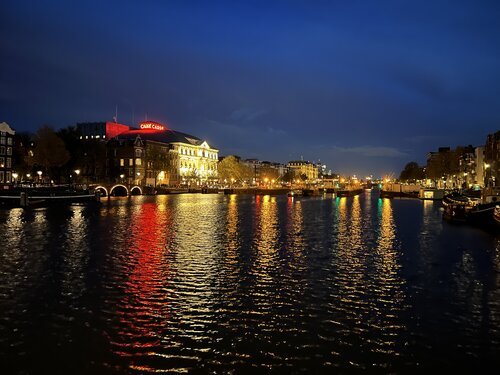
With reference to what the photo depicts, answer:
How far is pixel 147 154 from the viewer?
506ft

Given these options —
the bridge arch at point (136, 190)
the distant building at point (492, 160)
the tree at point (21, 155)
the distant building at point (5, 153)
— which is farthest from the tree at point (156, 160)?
the distant building at point (492, 160)

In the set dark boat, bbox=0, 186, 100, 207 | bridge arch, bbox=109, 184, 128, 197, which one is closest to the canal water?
dark boat, bbox=0, 186, 100, 207

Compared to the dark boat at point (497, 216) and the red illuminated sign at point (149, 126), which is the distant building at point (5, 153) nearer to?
the red illuminated sign at point (149, 126)

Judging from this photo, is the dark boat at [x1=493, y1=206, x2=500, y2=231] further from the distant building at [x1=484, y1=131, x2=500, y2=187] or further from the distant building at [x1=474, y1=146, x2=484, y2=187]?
the distant building at [x1=474, y1=146, x2=484, y2=187]

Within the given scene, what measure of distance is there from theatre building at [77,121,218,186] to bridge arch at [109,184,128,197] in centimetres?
1831

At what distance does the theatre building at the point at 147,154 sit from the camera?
154 metres

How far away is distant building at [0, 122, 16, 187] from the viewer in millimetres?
112875

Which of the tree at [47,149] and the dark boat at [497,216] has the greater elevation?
the tree at [47,149]

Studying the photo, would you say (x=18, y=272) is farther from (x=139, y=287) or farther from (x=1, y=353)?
(x=1, y=353)

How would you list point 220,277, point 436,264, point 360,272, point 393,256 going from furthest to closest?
point 393,256 → point 436,264 → point 360,272 → point 220,277

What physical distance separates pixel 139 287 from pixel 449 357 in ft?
44.2

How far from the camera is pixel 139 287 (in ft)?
67.4

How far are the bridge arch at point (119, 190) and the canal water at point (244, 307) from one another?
309ft

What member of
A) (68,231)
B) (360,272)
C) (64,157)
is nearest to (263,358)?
(360,272)
